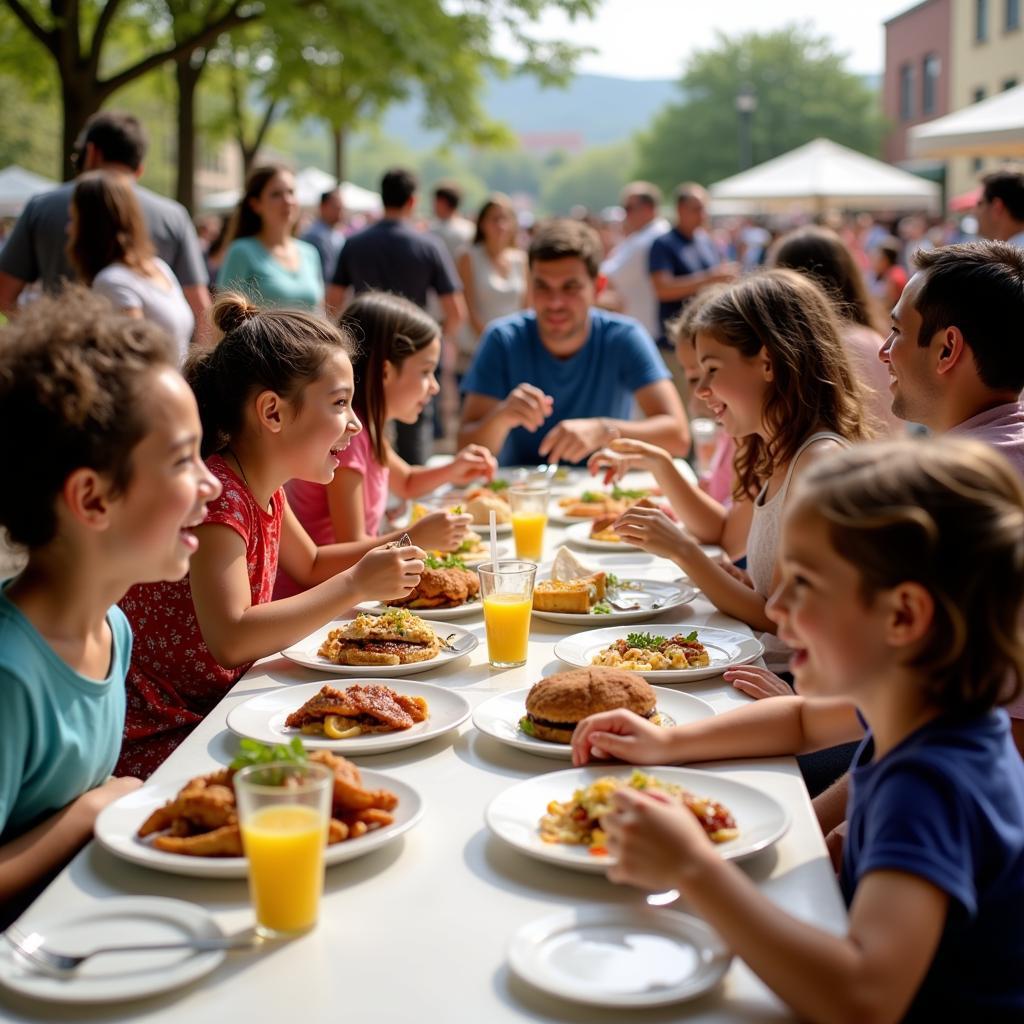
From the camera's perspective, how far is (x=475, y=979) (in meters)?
1.37

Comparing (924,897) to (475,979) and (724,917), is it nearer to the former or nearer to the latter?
(724,917)

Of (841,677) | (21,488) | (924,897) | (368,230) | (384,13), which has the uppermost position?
(384,13)

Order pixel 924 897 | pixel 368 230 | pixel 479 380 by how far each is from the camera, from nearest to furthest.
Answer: pixel 924 897 → pixel 479 380 → pixel 368 230

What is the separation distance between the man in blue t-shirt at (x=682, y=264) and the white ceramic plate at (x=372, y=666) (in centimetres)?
677

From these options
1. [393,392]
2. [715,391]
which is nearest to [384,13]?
[393,392]

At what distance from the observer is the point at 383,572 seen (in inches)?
101

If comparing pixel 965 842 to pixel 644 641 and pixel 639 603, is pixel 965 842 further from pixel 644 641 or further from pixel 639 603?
pixel 639 603

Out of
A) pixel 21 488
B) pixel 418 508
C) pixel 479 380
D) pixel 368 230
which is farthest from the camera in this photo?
pixel 368 230

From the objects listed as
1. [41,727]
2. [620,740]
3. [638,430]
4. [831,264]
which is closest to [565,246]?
[638,430]

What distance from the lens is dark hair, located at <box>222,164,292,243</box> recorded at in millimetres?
6820

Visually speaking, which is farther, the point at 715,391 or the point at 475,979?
the point at 715,391

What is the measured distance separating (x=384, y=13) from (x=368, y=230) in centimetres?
618

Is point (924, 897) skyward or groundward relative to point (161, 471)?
groundward

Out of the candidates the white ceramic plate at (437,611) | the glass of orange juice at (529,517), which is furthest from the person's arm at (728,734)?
the glass of orange juice at (529,517)
